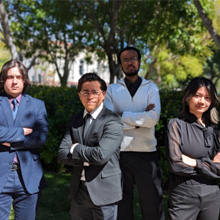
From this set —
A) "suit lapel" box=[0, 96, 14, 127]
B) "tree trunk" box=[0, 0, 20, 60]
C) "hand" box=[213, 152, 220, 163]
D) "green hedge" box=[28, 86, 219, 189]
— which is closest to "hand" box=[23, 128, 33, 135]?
"suit lapel" box=[0, 96, 14, 127]

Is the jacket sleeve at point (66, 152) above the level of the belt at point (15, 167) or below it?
above

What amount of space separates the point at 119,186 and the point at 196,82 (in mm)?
1162

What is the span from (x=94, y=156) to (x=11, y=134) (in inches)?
33.1

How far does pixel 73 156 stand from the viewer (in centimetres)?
242

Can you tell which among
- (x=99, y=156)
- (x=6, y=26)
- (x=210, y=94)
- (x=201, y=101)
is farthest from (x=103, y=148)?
(x=6, y=26)

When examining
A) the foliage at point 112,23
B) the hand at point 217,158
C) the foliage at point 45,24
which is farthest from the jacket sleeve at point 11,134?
the foliage at point 45,24

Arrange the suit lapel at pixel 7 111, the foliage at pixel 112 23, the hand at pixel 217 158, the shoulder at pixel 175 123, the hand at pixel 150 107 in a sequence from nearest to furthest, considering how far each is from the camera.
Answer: the hand at pixel 217 158 → the shoulder at pixel 175 123 → the suit lapel at pixel 7 111 → the hand at pixel 150 107 → the foliage at pixel 112 23

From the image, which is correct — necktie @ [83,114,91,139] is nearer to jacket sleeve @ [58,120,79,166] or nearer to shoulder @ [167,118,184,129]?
jacket sleeve @ [58,120,79,166]

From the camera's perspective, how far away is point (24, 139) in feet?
8.86

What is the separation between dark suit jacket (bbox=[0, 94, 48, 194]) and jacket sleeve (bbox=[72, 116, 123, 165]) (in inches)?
22.3

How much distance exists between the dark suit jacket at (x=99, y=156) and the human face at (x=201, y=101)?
2.27ft

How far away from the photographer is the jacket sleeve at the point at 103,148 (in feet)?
7.72

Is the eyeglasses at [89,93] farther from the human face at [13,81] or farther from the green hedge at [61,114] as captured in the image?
the green hedge at [61,114]

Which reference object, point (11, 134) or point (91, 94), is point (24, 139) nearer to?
point (11, 134)
